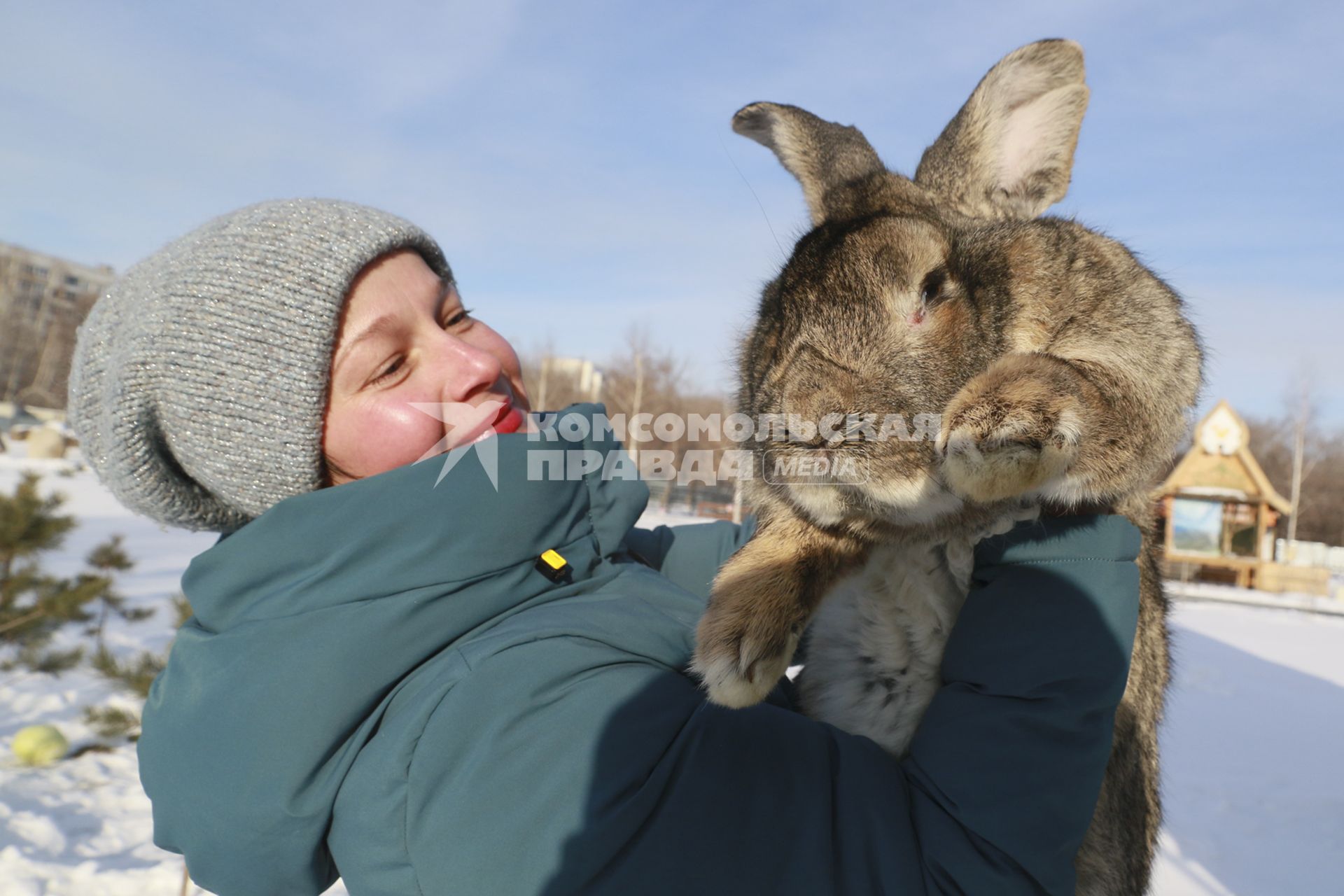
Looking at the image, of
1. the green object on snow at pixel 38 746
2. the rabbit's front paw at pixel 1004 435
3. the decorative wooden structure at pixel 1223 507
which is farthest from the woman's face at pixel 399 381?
the decorative wooden structure at pixel 1223 507

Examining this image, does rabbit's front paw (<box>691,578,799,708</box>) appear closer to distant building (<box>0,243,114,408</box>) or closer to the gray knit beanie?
the gray knit beanie

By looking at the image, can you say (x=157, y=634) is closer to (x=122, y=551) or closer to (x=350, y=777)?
(x=122, y=551)

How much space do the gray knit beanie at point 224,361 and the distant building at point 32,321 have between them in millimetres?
44498

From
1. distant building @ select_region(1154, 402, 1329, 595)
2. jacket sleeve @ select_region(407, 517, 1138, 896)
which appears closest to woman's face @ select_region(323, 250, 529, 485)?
jacket sleeve @ select_region(407, 517, 1138, 896)

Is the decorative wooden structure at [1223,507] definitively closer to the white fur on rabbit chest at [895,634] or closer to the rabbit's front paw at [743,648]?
the white fur on rabbit chest at [895,634]

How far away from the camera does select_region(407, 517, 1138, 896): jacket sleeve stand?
1440 millimetres

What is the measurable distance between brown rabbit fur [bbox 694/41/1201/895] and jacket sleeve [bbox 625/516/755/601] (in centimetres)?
79

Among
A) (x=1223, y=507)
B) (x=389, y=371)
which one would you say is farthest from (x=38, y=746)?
(x=1223, y=507)

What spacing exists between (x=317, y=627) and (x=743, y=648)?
0.89 metres

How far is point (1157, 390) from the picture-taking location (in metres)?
1.66

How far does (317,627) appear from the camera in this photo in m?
1.68

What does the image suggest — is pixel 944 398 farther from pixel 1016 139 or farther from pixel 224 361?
pixel 224 361

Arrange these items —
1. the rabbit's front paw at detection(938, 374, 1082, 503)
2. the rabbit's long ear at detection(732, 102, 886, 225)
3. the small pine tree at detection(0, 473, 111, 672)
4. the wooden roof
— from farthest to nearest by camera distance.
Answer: the wooden roof < the small pine tree at detection(0, 473, 111, 672) < the rabbit's long ear at detection(732, 102, 886, 225) < the rabbit's front paw at detection(938, 374, 1082, 503)

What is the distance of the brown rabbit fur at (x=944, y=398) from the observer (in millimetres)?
1509
